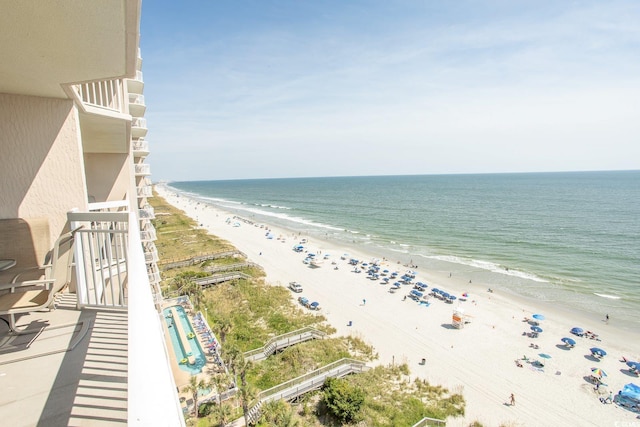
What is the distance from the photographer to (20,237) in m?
4.29

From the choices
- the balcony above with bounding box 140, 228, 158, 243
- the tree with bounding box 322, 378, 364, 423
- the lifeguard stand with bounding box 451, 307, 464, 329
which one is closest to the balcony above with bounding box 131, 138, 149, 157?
the balcony above with bounding box 140, 228, 158, 243

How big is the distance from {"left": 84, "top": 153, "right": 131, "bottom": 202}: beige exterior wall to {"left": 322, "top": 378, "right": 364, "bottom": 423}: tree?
38.8 feet

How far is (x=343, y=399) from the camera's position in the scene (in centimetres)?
1398

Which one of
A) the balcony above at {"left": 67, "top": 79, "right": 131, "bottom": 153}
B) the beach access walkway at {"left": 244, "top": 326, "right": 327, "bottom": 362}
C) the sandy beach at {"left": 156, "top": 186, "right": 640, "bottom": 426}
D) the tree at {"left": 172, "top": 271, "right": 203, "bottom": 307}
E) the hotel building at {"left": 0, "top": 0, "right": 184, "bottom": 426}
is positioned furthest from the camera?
the tree at {"left": 172, "top": 271, "right": 203, "bottom": 307}

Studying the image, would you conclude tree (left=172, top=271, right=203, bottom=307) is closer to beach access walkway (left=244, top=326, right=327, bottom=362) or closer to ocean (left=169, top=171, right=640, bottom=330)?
beach access walkway (left=244, top=326, right=327, bottom=362)

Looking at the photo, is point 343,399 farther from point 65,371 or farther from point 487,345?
point 65,371

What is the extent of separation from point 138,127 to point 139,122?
0.83 meters

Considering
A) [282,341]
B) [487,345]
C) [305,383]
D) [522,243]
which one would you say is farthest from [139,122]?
[522,243]

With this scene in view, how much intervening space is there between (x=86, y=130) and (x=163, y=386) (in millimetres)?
7946

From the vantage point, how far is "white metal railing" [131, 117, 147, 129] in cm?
1477

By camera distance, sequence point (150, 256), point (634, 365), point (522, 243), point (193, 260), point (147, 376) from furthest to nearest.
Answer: point (522, 243) < point (193, 260) < point (634, 365) < point (150, 256) < point (147, 376)

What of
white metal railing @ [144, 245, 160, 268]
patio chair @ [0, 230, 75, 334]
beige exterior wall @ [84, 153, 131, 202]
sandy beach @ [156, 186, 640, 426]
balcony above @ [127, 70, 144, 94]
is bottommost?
sandy beach @ [156, 186, 640, 426]

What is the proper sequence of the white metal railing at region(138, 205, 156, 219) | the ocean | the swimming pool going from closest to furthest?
the white metal railing at region(138, 205, 156, 219) < the swimming pool < the ocean

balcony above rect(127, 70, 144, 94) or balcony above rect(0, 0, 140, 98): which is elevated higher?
balcony above rect(127, 70, 144, 94)
